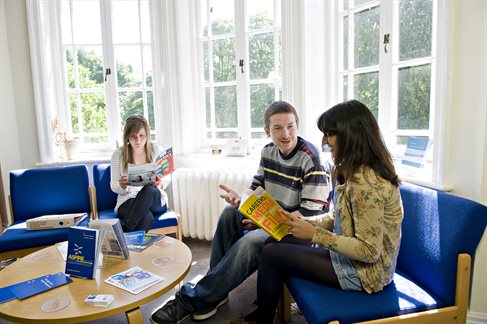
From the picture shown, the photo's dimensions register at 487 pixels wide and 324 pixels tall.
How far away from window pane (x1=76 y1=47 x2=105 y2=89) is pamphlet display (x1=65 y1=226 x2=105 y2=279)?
236 cm

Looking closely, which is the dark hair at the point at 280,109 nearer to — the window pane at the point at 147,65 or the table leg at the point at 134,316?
the table leg at the point at 134,316

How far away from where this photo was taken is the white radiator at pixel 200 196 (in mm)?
3018

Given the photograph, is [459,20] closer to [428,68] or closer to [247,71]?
[428,68]

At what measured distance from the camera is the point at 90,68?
11.8 feet

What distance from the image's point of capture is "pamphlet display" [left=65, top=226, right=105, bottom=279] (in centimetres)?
161

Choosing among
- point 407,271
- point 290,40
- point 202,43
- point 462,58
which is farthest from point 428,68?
point 202,43

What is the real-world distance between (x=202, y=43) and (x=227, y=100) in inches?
23.9

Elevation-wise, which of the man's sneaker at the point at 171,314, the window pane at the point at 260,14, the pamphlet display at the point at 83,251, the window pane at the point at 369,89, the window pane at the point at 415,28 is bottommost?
the man's sneaker at the point at 171,314

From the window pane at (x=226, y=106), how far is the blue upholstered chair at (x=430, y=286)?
211 cm

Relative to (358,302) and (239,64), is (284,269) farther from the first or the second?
(239,64)

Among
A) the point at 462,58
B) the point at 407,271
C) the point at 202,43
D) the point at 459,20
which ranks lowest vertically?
the point at 407,271

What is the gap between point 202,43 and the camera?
11.3 ft

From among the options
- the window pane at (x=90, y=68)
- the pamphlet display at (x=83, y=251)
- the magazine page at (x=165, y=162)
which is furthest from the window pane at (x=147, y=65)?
the pamphlet display at (x=83, y=251)

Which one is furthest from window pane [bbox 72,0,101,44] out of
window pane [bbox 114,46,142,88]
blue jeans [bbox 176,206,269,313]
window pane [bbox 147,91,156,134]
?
blue jeans [bbox 176,206,269,313]
